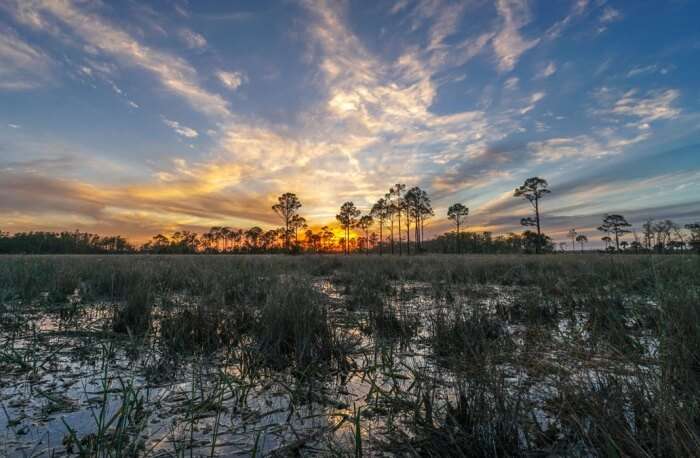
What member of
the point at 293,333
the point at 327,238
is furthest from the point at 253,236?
the point at 293,333

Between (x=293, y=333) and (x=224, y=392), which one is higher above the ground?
(x=293, y=333)

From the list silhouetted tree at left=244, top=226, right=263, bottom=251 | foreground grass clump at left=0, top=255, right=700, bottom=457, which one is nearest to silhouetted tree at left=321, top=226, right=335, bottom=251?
silhouetted tree at left=244, top=226, right=263, bottom=251

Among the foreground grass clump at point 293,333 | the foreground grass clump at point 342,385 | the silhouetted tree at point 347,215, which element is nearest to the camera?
the foreground grass clump at point 342,385

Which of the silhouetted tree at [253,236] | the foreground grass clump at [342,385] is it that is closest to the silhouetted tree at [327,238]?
the silhouetted tree at [253,236]

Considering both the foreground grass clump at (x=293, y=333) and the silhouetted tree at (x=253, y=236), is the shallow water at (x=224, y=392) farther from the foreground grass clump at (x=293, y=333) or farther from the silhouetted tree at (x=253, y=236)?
the silhouetted tree at (x=253, y=236)

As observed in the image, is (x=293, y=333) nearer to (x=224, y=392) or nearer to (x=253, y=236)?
(x=224, y=392)

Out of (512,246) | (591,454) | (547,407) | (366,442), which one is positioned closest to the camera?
(591,454)

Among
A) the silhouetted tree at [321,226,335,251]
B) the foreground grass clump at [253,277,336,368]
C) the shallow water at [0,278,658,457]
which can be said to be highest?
the silhouetted tree at [321,226,335,251]

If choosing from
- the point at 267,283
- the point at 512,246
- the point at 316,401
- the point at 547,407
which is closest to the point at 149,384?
the point at 316,401

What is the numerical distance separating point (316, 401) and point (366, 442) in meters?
0.55

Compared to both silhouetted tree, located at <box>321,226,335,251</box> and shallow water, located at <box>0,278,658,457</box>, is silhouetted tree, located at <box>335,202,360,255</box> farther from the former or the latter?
shallow water, located at <box>0,278,658,457</box>

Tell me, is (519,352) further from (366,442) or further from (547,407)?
(366,442)

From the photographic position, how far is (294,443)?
5.23 feet

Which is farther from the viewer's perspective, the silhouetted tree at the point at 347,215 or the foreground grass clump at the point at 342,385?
the silhouetted tree at the point at 347,215
